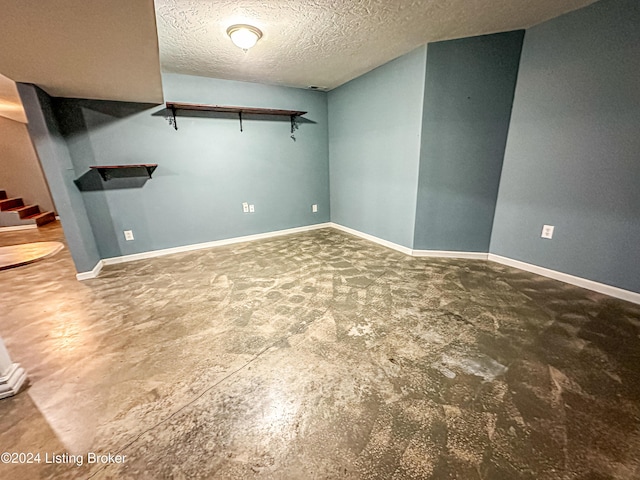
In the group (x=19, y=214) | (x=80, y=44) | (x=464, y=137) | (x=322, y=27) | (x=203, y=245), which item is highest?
(x=322, y=27)

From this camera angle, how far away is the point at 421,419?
47.7 inches

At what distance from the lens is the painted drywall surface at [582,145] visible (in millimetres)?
1988

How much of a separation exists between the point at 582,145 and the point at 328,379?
9.38 ft

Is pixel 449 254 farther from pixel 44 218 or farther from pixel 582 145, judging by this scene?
pixel 44 218

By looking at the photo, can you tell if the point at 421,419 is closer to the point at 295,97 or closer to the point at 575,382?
the point at 575,382

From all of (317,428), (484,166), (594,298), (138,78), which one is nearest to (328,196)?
(484,166)

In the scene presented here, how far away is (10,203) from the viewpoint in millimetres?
5105

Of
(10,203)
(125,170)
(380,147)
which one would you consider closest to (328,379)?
(380,147)

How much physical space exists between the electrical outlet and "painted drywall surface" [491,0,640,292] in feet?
0.12

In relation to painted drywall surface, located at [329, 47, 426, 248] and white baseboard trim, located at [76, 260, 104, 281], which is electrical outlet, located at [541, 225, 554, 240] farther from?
white baseboard trim, located at [76, 260, 104, 281]

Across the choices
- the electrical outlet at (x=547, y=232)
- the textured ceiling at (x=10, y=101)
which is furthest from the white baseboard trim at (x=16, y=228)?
the electrical outlet at (x=547, y=232)

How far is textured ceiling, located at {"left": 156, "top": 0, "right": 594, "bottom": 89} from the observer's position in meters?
1.89

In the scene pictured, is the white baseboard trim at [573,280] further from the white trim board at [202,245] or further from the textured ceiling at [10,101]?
the textured ceiling at [10,101]

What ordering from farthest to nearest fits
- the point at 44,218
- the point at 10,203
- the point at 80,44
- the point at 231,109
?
the point at 44,218
the point at 10,203
the point at 231,109
the point at 80,44
